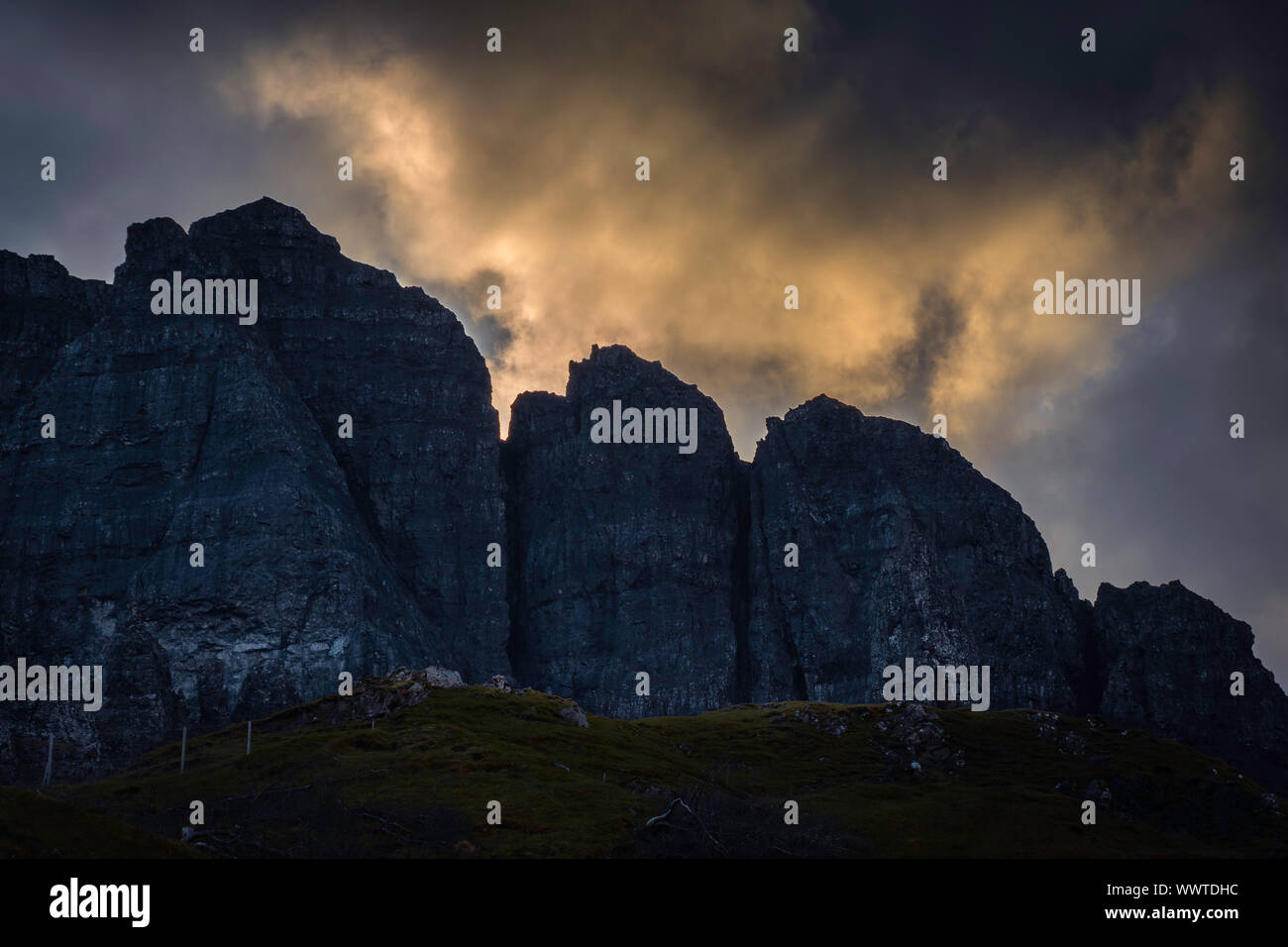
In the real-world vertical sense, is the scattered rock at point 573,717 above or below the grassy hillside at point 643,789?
above

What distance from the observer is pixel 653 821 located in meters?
71.3

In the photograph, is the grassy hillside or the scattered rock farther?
the scattered rock

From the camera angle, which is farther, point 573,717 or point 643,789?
point 573,717

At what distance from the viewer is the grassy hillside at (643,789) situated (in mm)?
71500

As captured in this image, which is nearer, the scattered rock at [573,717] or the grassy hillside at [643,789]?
the grassy hillside at [643,789]

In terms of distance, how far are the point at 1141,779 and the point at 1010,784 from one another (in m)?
11.3

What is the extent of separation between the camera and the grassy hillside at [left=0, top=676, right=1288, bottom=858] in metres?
71.5

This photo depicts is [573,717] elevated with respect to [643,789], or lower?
elevated

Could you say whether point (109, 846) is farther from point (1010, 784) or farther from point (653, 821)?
point (1010, 784)

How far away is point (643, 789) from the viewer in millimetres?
91625

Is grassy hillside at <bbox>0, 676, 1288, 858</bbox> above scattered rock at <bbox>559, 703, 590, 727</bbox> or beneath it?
beneath
